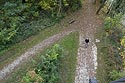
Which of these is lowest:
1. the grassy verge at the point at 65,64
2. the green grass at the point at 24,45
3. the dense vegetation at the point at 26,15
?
the grassy verge at the point at 65,64

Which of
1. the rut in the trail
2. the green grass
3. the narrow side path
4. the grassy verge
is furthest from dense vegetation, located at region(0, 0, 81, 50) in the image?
the grassy verge

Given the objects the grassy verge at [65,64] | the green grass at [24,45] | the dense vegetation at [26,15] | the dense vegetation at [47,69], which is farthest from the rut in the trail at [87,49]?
the green grass at [24,45]

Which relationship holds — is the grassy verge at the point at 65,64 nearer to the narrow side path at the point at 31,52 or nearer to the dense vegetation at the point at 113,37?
A: the narrow side path at the point at 31,52

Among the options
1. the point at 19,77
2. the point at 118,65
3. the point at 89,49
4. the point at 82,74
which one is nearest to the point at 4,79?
the point at 19,77

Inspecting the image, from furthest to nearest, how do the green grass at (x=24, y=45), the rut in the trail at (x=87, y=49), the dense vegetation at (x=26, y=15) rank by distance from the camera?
the dense vegetation at (x=26, y=15) < the green grass at (x=24, y=45) < the rut in the trail at (x=87, y=49)

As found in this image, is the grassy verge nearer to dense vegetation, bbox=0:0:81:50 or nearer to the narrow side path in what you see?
the narrow side path

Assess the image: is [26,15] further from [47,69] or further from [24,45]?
[47,69]

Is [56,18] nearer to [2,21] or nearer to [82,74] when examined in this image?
[2,21]

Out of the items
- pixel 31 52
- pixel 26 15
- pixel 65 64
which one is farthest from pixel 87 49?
pixel 26 15
